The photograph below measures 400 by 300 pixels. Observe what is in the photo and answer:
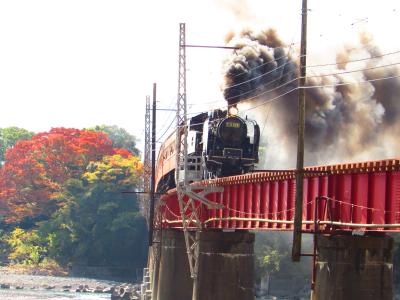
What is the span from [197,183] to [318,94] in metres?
30.3

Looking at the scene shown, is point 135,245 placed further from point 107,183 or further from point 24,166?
point 24,166

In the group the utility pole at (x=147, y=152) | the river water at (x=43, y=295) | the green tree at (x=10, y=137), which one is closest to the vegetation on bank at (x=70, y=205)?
the river water at (x=43, y=295)

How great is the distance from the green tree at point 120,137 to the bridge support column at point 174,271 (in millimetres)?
112445

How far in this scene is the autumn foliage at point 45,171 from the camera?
140625 millimetres

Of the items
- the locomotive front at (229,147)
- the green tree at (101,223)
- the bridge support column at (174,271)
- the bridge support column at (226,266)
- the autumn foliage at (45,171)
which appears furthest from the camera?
the autumn foliage at (45,171)

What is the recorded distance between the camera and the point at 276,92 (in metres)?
66.0

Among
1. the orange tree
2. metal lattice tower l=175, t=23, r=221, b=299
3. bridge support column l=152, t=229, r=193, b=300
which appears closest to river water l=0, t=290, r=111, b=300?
bridge support column l=152, t=229, r=193, b=300

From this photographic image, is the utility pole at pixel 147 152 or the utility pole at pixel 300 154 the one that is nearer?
the utility pole at pixel 300 154

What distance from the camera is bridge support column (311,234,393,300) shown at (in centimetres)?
2706

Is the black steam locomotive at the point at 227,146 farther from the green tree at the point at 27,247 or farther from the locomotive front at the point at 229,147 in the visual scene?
the green tree at the point at 27,247

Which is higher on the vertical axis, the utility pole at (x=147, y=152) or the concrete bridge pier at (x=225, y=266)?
the utility pole at (x=147, y=152)

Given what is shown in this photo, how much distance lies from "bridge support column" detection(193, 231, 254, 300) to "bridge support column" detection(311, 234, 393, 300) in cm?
1441

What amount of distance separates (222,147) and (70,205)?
3489 inches

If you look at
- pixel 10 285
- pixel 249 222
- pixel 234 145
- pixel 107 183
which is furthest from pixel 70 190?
pixel 249 222
